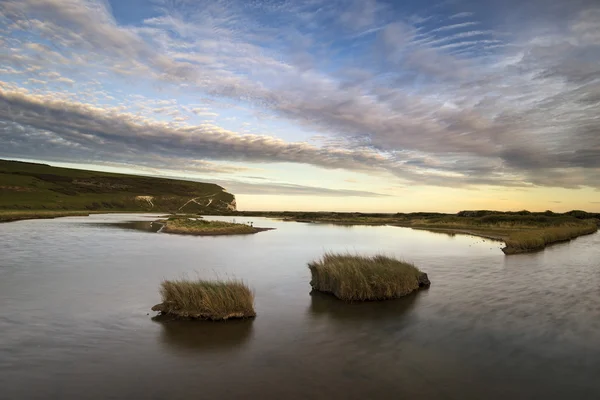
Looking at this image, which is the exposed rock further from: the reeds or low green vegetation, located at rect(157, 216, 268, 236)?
the reeds

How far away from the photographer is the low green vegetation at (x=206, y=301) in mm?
14227

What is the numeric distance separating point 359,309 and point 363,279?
6.57ft

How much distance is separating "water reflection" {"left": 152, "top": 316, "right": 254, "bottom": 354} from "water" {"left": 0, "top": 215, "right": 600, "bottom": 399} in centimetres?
6

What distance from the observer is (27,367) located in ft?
32.2

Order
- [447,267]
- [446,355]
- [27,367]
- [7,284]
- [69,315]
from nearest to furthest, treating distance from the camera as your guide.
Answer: [27,367]
[446,355]
[69,315]
[7,284]
[447,267]

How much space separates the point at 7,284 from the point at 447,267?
2794 centimetres

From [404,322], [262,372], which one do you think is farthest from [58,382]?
[404,322]

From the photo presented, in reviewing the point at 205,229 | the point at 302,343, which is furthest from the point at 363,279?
the point at 205,229

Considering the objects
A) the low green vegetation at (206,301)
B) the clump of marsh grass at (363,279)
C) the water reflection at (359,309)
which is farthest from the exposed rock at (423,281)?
the low green vegetation at (206,301)

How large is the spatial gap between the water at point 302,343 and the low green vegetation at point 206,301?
48 centimetres

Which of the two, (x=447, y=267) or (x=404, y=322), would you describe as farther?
(x=447, y=267)

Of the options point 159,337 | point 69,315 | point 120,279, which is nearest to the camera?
point 159,337

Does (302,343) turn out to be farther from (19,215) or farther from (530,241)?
(19,215)

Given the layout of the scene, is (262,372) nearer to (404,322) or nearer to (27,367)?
(27,367)
